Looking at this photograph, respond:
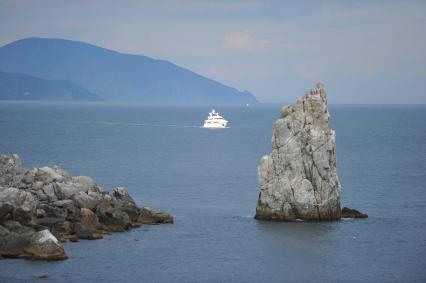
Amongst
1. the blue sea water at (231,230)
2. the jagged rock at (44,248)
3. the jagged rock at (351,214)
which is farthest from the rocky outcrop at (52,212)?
the jagged rock at (351,214)

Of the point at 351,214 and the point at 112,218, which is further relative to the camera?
the point at 351,214

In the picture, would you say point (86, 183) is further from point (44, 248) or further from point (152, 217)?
point (44, 248)

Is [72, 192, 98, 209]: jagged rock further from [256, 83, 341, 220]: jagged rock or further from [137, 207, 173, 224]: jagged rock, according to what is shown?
[256, 83, 341, 220]: jagged rock

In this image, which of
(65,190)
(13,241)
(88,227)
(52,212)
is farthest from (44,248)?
(65,190)

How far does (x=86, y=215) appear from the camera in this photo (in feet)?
184

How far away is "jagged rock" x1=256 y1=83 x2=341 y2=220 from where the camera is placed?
2404 inches

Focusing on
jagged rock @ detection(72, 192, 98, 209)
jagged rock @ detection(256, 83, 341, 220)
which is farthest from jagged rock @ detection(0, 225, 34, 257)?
jagged rock @ detection(256, 83, 341, 220)

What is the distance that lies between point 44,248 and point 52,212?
699cm

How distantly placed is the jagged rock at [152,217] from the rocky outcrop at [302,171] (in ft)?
20.8

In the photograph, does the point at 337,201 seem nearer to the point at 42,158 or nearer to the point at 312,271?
the point at 312,271

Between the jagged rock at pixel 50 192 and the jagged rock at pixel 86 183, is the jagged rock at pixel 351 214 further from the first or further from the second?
the jagged rock at pixel 50 192

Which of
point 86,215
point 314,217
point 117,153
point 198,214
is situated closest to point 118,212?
point 86,215

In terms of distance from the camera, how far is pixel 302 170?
61.6 metres

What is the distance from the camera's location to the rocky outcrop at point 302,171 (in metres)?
61.1
